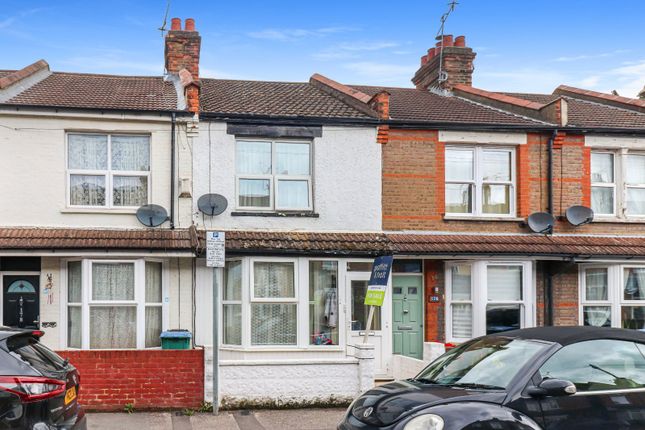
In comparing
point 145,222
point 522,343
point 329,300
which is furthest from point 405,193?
point 522,343

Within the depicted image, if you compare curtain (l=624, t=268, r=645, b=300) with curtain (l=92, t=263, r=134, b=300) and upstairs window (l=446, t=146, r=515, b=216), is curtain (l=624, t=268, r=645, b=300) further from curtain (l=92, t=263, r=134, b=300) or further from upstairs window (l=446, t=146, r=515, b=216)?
curtain (l=92, t=263, r=134, b=300)

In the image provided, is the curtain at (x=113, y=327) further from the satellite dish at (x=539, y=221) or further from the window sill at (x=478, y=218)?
the satellite dish at (x=539, y=221)

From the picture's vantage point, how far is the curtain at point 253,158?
47.2 feet

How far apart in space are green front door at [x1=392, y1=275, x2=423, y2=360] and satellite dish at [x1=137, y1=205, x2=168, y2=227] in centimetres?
474

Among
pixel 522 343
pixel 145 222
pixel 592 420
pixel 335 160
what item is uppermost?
pixel 335 160

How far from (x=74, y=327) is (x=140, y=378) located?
9.91 ft

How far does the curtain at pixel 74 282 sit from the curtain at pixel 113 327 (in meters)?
0.39

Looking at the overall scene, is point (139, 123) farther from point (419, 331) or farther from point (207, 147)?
point (419, 331)

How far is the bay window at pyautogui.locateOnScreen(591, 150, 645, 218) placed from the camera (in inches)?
620

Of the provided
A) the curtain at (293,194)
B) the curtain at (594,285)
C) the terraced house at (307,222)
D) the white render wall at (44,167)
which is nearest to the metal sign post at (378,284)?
the terraced house at (307,222)

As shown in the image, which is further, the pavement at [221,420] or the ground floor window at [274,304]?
the ground floor window at [274,304]

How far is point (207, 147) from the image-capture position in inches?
554

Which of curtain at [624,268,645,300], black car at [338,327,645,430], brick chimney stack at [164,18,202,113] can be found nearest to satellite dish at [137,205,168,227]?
brick chimney stack at [164,18,202,113]

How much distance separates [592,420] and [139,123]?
32.5 ft
